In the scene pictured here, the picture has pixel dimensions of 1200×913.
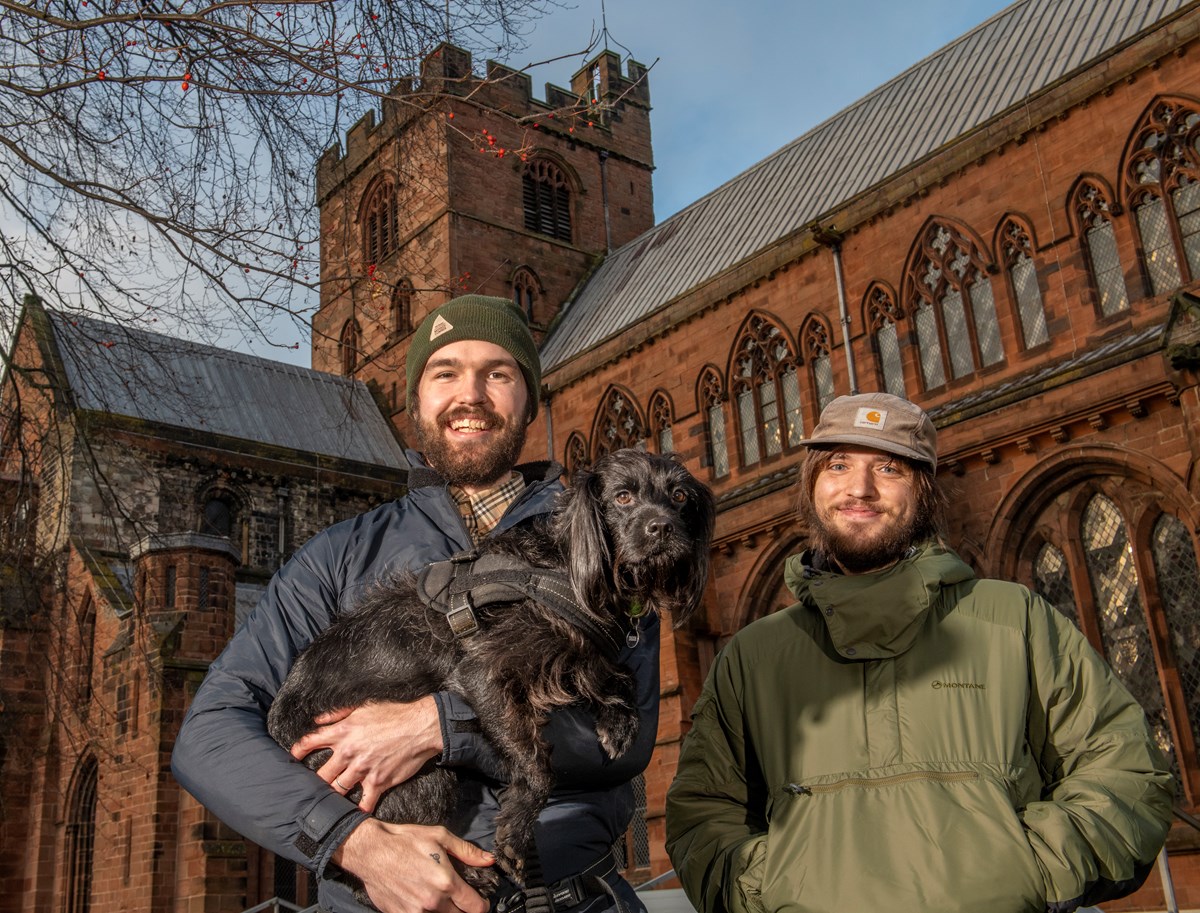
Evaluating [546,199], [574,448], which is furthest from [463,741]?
[546,199]

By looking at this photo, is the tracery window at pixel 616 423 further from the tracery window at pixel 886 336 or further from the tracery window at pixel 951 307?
the tracery window at pixel 951 307

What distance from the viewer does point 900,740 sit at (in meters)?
2.82

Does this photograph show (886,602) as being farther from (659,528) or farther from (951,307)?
(951,307)

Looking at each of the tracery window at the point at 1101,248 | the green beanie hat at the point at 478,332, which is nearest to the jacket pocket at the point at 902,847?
the green beanie hat at the point at 478,332

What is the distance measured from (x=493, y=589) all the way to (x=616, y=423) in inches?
821

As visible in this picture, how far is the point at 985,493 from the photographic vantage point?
601 inches

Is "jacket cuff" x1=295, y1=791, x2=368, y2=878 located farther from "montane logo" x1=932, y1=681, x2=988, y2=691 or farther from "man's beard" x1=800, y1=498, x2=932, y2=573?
"man's beard" x1=800, y1=498, x2=932, y2=573

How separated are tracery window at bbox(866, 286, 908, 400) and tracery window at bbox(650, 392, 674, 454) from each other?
187 inches

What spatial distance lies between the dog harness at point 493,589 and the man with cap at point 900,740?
752mm

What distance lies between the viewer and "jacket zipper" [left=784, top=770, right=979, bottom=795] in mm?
2712

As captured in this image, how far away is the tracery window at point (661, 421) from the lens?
22.2 m

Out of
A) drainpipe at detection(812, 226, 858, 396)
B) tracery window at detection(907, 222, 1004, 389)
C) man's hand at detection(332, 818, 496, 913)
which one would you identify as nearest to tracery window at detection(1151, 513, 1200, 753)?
tracery window at detection(907, 222, 1004, 389)

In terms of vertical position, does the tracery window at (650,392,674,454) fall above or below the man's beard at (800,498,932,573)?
above

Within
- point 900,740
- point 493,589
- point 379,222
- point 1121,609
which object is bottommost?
point 900,740
